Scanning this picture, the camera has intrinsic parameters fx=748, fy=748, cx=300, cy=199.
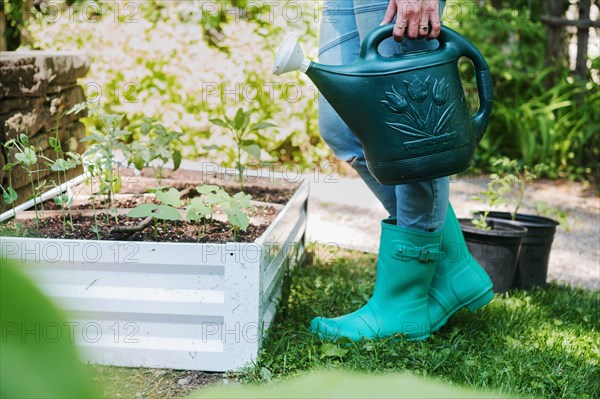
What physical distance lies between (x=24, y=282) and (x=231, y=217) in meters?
1.69

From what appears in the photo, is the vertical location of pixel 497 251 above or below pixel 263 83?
below

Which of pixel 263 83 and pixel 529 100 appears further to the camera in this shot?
pixel 529 100

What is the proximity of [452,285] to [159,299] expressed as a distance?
792 millimetres

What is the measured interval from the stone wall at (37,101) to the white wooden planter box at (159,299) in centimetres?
47

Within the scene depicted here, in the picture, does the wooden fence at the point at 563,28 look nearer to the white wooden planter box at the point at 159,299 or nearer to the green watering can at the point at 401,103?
the green watering can at the point at 401,103

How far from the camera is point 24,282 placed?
238 millimetres

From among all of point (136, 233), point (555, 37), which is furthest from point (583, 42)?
point (136, 233)

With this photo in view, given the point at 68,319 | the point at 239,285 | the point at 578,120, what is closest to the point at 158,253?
the point at 239,285

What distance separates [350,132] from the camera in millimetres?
1959

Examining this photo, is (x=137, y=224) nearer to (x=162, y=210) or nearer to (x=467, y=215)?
(x=162, y=210)

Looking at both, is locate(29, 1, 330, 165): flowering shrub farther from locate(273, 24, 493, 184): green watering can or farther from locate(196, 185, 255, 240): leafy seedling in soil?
locate(273, 24, 493, 184): green watering can

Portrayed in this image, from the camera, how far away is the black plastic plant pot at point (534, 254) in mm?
2537

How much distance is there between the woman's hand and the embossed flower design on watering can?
4.5 inches

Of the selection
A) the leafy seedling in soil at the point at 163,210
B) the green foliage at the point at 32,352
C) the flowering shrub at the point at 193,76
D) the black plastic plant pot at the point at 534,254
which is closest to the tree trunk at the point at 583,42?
the flowering shrub at the point at 193,76
